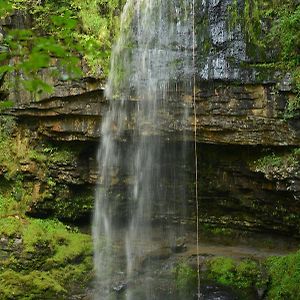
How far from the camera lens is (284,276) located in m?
8.12

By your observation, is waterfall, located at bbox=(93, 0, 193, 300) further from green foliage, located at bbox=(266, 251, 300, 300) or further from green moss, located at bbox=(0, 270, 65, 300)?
green foliage, located at bbox=(266, 251, 300, 300)

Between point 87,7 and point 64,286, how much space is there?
19.0ft

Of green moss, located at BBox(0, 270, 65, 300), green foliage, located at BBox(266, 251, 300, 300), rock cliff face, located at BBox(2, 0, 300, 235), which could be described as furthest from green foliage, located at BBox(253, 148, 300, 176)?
green moss, located at BBox(0, 270, 65, 300)

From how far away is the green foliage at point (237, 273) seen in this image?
815 cm

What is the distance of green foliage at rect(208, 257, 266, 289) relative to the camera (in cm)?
815

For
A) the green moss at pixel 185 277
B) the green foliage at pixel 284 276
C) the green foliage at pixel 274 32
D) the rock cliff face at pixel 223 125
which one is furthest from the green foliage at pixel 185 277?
the green foliage at pixel 274 32

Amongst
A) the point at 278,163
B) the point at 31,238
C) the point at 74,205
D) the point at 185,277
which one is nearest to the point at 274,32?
the point at 278,163

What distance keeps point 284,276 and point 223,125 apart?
10.0 ft

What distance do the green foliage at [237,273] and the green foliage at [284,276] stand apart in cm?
23

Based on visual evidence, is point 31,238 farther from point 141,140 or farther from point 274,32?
point 274,32

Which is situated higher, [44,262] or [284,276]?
[44,262]

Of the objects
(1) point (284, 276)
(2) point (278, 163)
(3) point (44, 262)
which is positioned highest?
(2) point (278, 163)

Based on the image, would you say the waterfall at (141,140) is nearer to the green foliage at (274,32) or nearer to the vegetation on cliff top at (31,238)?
the vegetation on cliff top at (31,238)

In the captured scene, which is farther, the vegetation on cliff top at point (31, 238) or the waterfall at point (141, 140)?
the waterfall at point (141, 140)
